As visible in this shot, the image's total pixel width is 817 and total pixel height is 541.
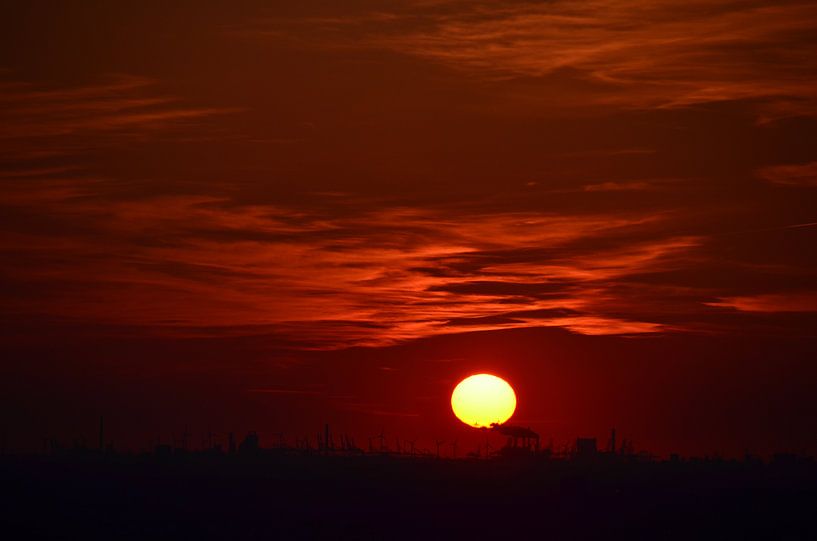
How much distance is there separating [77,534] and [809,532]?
7707cm

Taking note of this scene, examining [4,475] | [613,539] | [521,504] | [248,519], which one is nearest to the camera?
[613,539]

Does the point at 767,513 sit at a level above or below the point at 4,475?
below

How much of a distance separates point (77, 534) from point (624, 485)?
3276 inches

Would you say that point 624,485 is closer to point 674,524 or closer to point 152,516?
point 674,524

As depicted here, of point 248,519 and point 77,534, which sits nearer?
point 77,534

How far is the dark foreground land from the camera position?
442 feet

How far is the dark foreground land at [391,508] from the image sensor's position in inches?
5300

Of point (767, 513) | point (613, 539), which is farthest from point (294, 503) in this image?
point (767, 513)

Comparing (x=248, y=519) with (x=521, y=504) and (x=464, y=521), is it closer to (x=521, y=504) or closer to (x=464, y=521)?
(x=464, y=521)

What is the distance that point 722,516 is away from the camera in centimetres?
14638

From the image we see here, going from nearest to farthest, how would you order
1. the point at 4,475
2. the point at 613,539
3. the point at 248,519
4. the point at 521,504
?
the point at 613,539, the point at 248,519, the point at 521,504, the point at 4,475

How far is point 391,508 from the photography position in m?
151

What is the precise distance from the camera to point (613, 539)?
429 ft

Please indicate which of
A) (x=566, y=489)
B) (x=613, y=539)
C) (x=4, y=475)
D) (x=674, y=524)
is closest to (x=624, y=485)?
(x=566, y=489)
